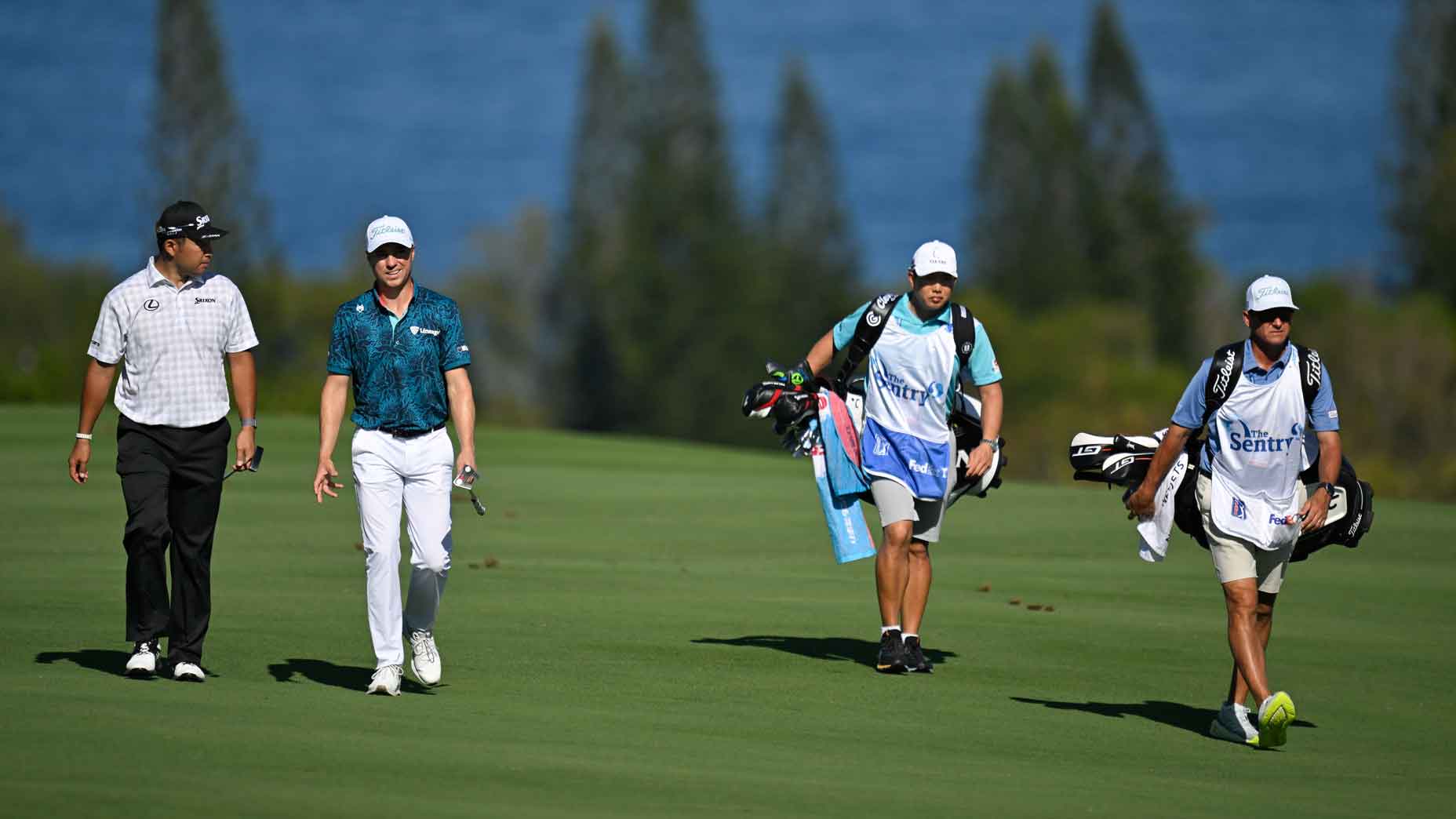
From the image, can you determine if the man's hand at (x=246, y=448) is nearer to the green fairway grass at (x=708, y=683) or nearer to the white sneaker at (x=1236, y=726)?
the green fairway grass at (x=708, y=683)

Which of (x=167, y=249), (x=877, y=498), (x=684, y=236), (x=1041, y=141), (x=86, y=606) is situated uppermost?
(x=1041, y=141)

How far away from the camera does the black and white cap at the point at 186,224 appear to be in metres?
10.9

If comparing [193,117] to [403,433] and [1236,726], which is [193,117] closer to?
[403,433]

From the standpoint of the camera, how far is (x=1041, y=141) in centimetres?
10581

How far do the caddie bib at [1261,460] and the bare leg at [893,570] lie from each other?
2.24 meters

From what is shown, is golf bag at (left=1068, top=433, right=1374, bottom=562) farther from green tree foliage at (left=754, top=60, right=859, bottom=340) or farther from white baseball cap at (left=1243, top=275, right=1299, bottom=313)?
green tree foliage at (left=754, top=60, right=859, bottom=340)

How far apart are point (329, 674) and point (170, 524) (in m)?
1.15

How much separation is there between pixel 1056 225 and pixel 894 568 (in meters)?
95.0

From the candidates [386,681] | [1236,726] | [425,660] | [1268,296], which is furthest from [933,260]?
[386,681]

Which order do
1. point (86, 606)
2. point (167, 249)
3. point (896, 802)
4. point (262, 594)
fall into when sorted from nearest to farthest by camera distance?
point (896, 802) < point (167, 249) < point (86, 606) < point (262, 594)

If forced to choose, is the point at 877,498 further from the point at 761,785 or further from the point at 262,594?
the point at 262,594

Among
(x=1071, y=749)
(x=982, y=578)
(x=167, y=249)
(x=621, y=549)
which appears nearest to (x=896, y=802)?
(x=1071, y=749)

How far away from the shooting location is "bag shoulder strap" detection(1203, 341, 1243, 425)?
10.4 meters

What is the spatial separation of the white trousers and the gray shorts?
2.62 m
